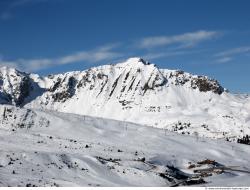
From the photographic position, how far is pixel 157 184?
52.2 m

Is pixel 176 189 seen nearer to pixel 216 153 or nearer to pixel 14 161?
pixel 14 161

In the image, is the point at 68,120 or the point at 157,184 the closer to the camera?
the point at 157,184

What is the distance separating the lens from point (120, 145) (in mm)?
77312

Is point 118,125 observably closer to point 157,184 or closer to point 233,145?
point 233,145

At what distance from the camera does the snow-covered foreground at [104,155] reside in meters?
50.4

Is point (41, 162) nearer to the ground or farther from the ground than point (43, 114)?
nearer to the ground

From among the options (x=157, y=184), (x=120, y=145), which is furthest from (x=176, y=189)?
(x=120, y=145)

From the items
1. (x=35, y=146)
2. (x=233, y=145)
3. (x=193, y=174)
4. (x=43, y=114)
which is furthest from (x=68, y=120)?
(x=193, y=174)

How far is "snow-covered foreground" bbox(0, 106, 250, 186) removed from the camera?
50438 mm

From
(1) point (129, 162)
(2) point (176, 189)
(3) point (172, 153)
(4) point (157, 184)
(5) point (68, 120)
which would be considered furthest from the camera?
(5) point (68, 120)

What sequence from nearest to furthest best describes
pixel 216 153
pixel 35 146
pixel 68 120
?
pixel 35 146 < pixel 216 153 < pixel 68 120

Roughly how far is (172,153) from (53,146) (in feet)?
58.0

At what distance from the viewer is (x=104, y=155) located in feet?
217

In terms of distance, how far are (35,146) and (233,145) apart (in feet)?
134
